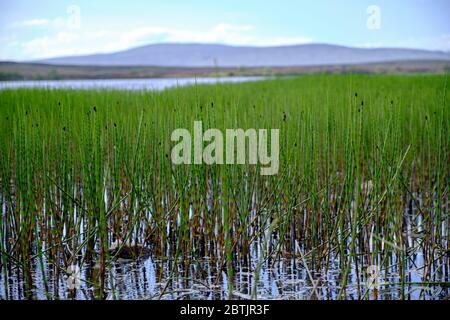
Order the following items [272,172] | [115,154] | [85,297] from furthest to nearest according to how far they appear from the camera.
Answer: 1. [272,172]
2. [115,154]
3. [85,297]

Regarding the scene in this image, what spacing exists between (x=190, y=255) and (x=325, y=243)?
1.77ft

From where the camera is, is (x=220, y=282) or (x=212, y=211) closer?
(x=220, y=282)

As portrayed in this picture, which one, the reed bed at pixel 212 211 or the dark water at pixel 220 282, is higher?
the reed bed at pixel 212 211

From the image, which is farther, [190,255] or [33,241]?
[33,241]

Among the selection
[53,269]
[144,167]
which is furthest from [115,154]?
[53,269]

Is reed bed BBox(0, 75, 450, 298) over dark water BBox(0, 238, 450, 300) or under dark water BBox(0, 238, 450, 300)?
over

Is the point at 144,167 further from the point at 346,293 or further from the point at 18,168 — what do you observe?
the point at 346,293

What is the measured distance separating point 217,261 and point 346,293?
0.54 meters

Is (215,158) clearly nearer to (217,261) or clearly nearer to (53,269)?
(217,261)

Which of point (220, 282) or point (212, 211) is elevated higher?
point (212, 211)
